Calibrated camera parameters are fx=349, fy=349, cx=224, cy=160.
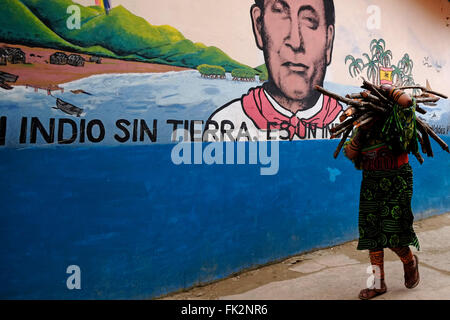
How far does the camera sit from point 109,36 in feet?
8.98

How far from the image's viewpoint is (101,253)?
2662 millimetres

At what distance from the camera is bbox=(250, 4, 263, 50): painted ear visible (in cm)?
362

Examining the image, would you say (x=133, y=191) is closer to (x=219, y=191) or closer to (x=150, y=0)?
(x=219, y=191)

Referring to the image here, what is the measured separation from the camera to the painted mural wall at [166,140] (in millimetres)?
2420

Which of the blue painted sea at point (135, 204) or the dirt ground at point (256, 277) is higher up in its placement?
the blue painted sea at point (135, 204)

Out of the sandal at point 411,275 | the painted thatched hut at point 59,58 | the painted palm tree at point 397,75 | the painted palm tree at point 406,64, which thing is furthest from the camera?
the painted palm tree at point 406,64

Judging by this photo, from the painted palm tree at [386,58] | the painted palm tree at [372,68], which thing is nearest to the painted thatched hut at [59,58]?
the painted palm tree at [372,68]

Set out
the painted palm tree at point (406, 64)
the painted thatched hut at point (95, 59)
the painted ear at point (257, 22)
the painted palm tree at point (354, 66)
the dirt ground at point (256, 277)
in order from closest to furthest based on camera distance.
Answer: the painted thatched hut at point (95, 59)
the dirt ground at point (256, 277)
the painted ear at point (257, 22)
the painted palm tree at point (354, 66)
the painted palm tree at point (406, 64)

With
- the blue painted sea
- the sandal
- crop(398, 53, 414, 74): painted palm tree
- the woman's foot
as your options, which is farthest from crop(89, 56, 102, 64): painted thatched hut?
crop(398, 53, 414, 74): painted palm tree

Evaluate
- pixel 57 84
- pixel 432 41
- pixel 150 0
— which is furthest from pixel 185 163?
pixel 432 41

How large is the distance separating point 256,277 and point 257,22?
259cm

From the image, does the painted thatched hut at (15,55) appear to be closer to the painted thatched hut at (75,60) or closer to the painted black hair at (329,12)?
the painted thatched hut at (75,60)

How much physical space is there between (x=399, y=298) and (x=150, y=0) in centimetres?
311
